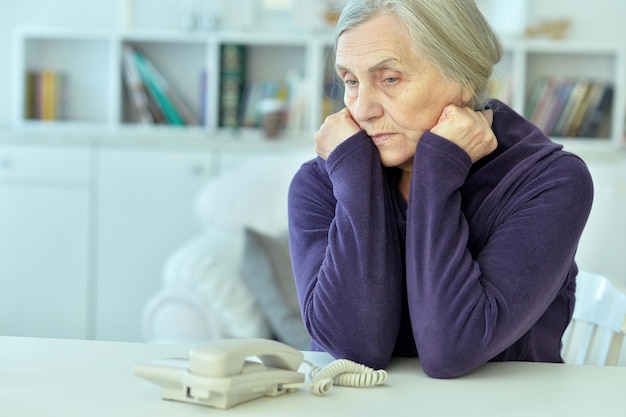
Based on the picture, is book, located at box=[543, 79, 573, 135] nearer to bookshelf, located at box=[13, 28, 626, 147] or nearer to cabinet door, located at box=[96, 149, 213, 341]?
bookshelf, located at box=[13, 28, 626, 147]

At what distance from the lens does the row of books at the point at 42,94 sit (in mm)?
4699

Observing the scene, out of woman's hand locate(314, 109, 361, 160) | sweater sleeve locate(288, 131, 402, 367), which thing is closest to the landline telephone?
sweater sleeve locate(288, 131, 402, 367)

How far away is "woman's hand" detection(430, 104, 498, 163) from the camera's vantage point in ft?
5.01

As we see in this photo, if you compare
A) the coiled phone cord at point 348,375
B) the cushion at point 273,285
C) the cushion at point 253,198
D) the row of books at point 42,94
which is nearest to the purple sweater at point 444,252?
the coiled phone cord at point 348,375

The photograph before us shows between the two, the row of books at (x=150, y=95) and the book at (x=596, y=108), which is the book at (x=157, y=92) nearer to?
the row of books at (x=150, y=95)

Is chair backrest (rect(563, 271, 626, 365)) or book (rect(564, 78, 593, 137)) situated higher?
book (rect(564, 78, 593, 137))

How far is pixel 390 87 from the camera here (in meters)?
1.56

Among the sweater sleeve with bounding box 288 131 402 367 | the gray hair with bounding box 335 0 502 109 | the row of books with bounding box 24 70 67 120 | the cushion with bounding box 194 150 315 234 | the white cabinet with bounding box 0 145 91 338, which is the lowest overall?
the white cabinet with bounding box 0 145 91 338

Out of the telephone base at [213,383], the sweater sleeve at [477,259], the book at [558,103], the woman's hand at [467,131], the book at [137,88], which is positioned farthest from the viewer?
the book at [137,88]

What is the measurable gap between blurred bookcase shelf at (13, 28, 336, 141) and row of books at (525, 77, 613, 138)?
3.11 ft

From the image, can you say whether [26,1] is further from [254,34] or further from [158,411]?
[158,411]

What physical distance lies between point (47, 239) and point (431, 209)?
3.28m

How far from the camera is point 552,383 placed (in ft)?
4.28

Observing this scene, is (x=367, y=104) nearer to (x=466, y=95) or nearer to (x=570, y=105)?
(x=466, y=95)
